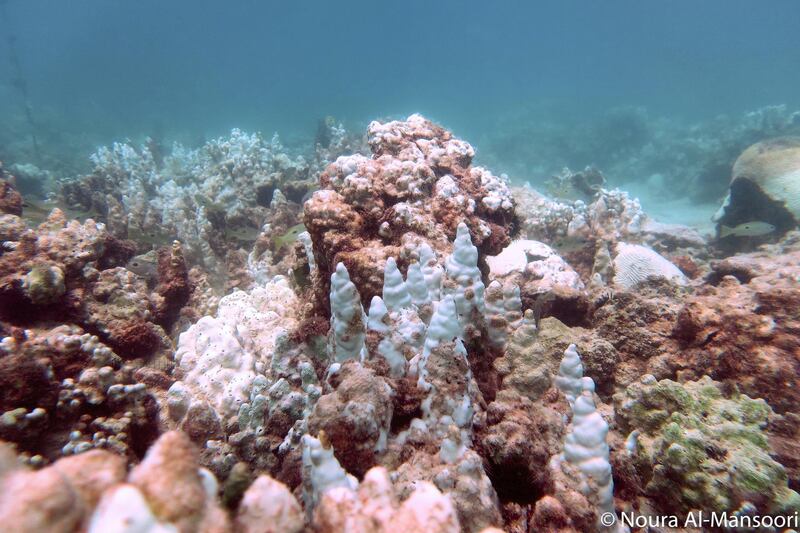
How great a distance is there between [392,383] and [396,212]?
1878 mm

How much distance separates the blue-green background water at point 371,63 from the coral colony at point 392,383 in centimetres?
2795

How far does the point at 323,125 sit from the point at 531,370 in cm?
2169

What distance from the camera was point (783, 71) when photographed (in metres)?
52.9

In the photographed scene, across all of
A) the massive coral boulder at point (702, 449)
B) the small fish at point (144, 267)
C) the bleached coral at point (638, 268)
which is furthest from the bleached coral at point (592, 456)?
the small fish at point (144, 267)

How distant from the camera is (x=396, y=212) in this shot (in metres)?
3.86

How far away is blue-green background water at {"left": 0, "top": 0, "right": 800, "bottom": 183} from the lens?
159ft

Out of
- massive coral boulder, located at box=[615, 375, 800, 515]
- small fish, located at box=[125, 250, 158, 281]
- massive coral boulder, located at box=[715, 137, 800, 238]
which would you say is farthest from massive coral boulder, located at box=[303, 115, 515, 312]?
massive coral boulder, located at box=[715, 137, 800, 238]

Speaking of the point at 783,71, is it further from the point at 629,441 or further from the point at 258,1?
the point at 258,1

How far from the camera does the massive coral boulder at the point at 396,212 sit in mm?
3564

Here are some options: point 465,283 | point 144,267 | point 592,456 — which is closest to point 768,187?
point 465,283

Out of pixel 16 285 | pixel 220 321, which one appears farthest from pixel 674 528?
pixel 16 285

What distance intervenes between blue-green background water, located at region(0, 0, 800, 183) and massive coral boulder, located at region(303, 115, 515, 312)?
2725 centimetres

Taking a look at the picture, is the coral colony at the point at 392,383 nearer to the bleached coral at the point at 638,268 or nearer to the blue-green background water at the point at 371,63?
the bleached coral at the point at 638,268

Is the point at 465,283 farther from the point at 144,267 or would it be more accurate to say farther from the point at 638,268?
the point at 144,267
